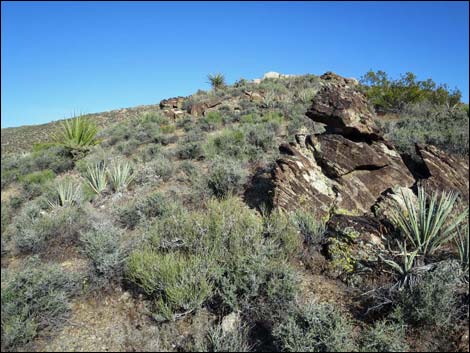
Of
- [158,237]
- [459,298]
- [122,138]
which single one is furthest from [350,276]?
[122,138]

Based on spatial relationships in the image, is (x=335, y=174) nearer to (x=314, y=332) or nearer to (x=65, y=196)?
(x=314, y=332)

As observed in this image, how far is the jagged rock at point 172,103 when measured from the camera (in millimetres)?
18941

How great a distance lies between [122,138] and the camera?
1271 cm

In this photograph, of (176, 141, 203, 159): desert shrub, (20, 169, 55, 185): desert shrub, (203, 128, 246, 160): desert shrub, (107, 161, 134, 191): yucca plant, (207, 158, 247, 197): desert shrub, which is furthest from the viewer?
(176, 141, 203, 159): desert shrub

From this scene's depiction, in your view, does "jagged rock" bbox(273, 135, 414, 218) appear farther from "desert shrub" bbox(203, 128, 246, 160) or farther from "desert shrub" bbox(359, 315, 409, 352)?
"desert shrub" bbox(203, 128, 246, 160)

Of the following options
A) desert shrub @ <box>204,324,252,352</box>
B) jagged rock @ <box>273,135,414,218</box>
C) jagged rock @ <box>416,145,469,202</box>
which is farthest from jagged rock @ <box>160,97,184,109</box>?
desert shrub @ <box>204,324,252,352</box>

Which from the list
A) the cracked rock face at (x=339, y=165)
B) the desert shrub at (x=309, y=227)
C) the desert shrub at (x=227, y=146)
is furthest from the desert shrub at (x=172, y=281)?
the desert shrub at (x=227, y=146)

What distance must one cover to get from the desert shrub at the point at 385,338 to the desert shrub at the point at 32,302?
3.09 metres

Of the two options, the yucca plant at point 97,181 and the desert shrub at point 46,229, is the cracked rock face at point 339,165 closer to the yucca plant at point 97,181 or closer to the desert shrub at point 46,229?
the desert shrub at point 46,229

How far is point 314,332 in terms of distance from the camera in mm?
2689

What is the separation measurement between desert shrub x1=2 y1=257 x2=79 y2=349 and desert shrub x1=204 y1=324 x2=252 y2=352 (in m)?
1.65

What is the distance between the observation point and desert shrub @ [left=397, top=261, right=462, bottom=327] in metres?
2.78

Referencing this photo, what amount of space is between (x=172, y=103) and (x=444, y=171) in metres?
16.8

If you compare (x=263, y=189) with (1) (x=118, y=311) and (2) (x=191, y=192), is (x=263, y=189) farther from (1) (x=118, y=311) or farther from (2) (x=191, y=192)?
(1) (x=118, y=311)
